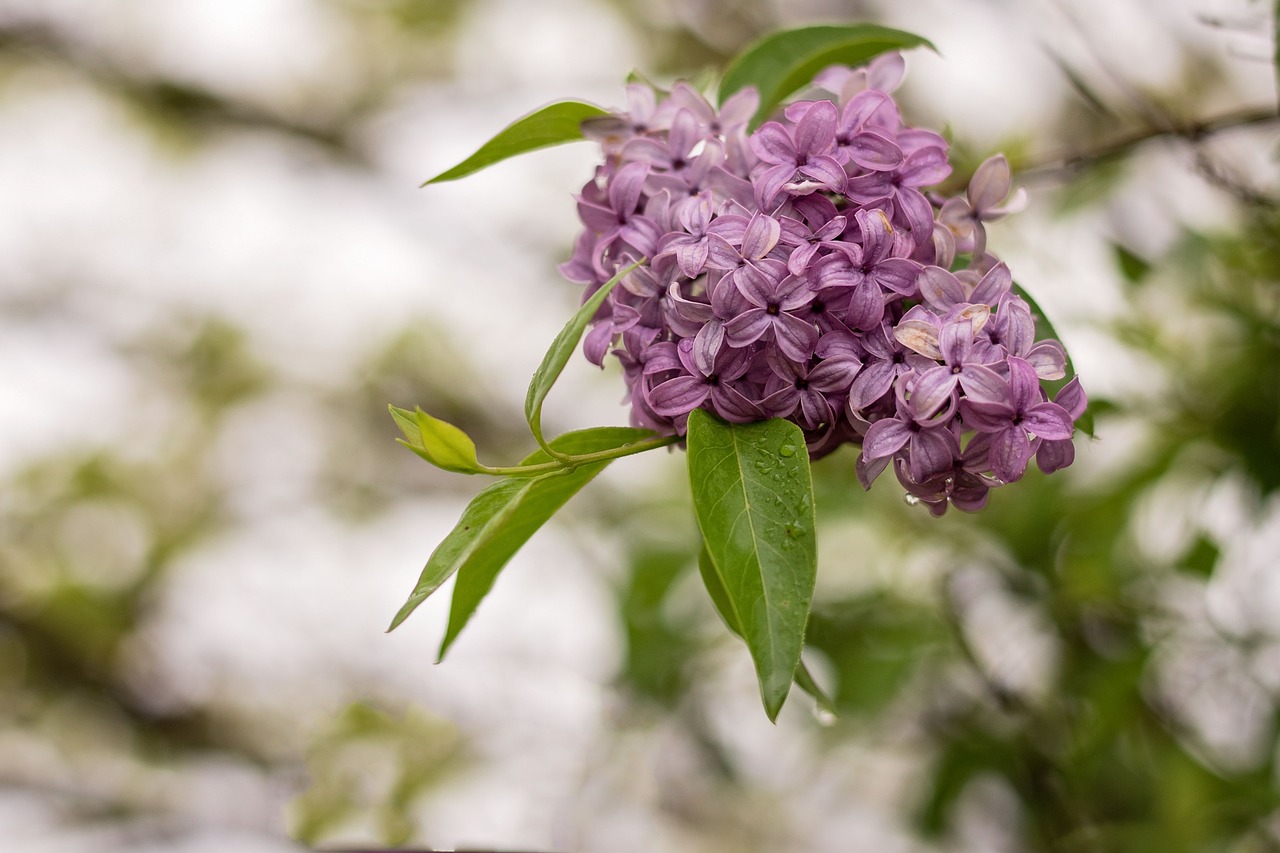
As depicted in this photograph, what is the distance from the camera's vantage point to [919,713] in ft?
5.02

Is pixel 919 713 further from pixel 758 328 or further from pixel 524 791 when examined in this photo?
pixel 758 328

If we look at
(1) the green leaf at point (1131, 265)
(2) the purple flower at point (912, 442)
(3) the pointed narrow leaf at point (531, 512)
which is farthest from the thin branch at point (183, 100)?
(2) the purple flower at point (912, 442)

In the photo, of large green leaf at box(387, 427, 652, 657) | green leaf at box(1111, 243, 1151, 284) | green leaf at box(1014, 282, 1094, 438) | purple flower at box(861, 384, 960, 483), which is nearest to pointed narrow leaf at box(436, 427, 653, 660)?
large green leaf at box(387, 427, 652, 657)

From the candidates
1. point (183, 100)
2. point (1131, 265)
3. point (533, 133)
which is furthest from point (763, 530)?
point (183, 100)

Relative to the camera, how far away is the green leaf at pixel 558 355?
0.48 metres

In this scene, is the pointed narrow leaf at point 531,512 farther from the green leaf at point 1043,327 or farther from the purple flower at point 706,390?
the green leaf at point 1043,327

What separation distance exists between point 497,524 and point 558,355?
0.28 ft

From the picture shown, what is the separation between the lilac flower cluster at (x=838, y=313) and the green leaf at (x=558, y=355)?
0.06 meters

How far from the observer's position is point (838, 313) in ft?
1.74

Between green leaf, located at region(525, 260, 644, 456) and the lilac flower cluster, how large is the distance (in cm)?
6

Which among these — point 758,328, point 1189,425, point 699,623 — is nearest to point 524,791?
point 699,623

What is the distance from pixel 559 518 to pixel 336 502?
840 millimetres

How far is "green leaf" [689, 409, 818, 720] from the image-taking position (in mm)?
462

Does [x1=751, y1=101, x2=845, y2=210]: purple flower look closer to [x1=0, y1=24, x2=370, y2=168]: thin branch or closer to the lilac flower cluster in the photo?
the lilac flower cluster
